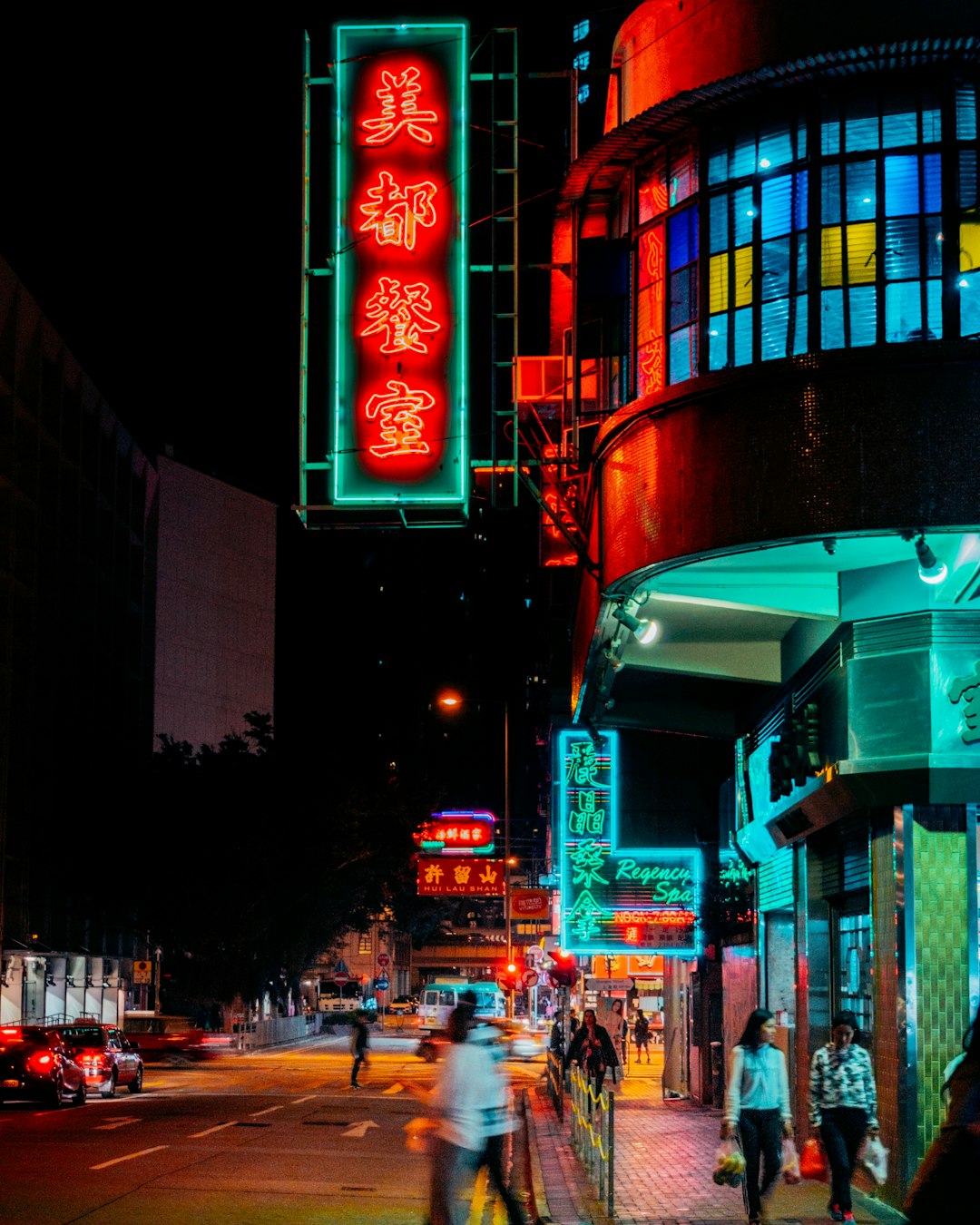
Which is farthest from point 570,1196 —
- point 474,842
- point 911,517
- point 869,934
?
point 474,842

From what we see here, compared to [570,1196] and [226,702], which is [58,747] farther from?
[570,1196]

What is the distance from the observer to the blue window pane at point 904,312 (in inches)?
507

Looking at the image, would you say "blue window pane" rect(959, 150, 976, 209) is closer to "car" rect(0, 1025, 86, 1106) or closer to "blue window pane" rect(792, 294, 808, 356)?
"blue window pane" rect(792, 294, 808, 356)

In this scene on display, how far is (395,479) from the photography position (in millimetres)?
16547

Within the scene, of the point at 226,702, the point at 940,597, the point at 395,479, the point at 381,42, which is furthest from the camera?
the point at 226,702

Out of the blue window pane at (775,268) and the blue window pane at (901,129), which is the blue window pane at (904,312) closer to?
the blue window pane at (775,268)

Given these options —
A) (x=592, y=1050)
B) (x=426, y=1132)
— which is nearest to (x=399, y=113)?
(x=426, y=1132)

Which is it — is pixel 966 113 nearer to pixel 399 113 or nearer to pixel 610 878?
pixel 399 113

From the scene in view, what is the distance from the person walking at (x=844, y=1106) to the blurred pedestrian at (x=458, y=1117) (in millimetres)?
2775

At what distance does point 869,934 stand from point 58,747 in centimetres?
4736

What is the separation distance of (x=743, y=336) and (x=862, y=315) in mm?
1038

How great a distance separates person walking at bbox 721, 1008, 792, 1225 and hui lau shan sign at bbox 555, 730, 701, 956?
1462cm

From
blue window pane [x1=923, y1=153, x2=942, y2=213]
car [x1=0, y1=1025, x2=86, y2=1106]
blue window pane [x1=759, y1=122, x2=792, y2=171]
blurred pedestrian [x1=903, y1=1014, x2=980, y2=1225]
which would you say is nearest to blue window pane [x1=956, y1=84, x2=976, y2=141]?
blue window pane [x1=923, y1=153, x2=942, y2=213]

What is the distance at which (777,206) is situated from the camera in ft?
44.7
